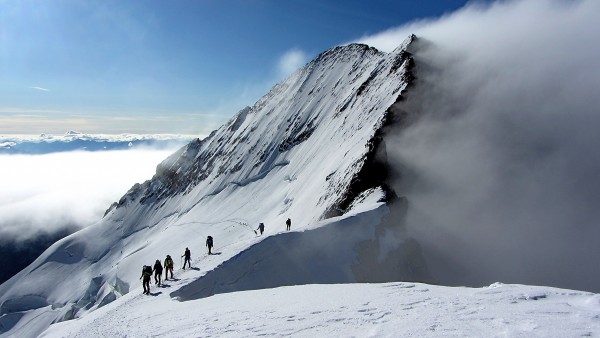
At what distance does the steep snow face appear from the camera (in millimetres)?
55031

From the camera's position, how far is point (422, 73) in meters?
56.0

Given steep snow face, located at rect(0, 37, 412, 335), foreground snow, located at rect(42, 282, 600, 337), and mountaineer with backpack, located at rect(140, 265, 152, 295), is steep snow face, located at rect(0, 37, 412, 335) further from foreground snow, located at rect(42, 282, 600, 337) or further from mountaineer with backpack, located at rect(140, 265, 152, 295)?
foreground snow, located at rect(42, 282, 600, 337)

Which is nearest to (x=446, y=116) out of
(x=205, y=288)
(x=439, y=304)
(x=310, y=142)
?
(x=310, y=142)

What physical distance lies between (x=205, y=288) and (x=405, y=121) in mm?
31462

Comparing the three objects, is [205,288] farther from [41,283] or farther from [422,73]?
[41,283]

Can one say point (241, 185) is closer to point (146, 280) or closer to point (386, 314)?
Answer: point (146, 280)

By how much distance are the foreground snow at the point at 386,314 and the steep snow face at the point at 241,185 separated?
823 inches

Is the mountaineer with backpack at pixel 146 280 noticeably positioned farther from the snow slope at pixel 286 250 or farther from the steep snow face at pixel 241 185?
the steep snow face at pixel 241 185

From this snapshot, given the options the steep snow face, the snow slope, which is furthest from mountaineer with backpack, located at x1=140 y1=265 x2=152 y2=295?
the steep snow face

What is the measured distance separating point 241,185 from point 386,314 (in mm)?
73092

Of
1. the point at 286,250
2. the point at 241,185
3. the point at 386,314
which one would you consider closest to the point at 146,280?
the point at 286,250

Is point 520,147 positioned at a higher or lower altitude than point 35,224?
lower

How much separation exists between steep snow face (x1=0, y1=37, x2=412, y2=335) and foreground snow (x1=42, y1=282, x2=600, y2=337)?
20.9m

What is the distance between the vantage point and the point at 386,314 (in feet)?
35.4
